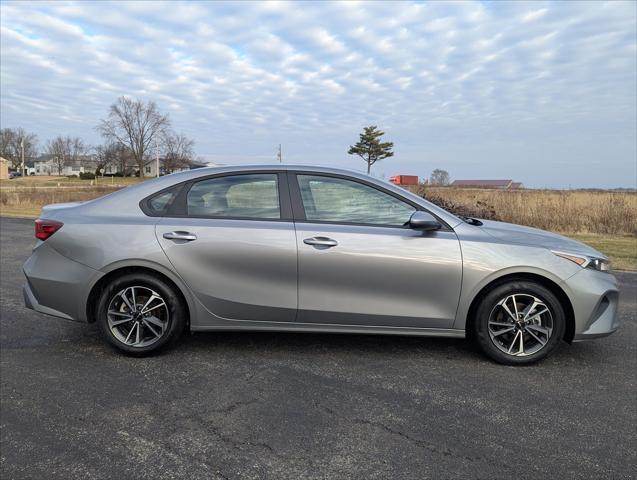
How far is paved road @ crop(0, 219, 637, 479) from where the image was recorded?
260cm

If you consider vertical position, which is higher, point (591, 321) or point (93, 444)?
point (591, 321)

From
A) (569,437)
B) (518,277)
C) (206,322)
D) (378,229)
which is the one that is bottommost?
(569,437)

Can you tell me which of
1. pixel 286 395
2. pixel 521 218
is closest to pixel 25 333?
pixel 286 395

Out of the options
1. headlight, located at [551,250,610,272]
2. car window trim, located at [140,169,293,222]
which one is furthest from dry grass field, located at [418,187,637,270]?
car window trim, located at [140,169,293,222]

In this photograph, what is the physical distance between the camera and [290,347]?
14.3 ft

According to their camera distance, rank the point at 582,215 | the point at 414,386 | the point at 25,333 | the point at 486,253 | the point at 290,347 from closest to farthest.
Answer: the point at 414,386 < the point at 486,253 < the point at 290,347 < the point at 25,333 < the point at 582,215

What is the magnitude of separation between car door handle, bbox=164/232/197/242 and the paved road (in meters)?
1.01

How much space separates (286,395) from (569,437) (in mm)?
1791

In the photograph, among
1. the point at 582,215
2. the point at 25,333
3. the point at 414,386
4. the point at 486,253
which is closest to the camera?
the point at 414,386

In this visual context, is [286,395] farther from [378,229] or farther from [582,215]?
[582,215]

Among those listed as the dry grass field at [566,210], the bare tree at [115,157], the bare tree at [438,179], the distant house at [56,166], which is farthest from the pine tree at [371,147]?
the distant house at [56,166]

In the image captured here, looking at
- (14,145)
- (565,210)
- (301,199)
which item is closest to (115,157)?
(14,145)

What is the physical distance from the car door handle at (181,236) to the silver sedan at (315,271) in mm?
12

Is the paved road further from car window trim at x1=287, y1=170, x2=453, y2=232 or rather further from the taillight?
car window trim at x1=287, y1=170, x2=453, y2=232
